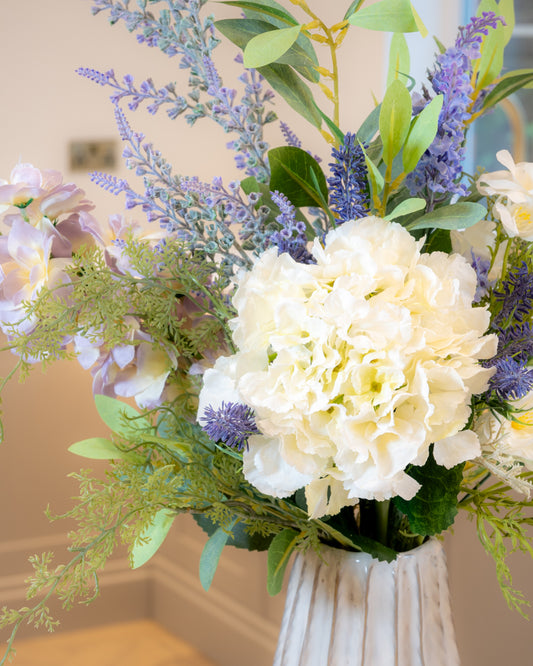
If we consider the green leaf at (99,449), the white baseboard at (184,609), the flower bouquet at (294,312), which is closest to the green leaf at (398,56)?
the flower bouquet at (294,312)

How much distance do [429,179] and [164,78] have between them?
78cm

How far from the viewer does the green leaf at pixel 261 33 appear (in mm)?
495

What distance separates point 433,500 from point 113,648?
2.68 ft

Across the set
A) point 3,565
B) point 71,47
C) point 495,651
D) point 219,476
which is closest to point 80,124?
point 71,47

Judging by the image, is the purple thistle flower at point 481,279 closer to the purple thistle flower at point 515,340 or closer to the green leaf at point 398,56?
the purple thistle flower at point 515,340

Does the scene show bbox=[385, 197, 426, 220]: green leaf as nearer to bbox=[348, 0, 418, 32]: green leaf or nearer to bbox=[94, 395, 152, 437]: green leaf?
bbox=[348, 0, 418, 32]: green leaf

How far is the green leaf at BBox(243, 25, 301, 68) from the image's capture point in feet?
1.42

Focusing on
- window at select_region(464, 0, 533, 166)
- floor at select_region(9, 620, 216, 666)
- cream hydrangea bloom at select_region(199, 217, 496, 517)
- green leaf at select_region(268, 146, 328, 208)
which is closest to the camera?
cream hydrangea bloom at select_region(199, 217, 496, 517)

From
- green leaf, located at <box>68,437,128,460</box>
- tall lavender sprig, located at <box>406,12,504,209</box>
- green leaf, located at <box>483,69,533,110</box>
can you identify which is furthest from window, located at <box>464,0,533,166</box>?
green leaf, located at <box>68,437,128,460</box>

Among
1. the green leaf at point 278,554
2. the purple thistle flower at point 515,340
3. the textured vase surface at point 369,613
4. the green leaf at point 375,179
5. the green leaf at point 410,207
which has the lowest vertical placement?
the textured vase surface at point 369,613

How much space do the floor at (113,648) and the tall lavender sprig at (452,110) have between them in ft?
2.98

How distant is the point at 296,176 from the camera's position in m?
0.50

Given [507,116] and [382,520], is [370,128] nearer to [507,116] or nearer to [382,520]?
[382,520]

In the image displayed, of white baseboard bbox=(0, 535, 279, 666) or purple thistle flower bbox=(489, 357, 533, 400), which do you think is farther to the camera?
white baseboard bbox=(0, 535, 279, 666)
